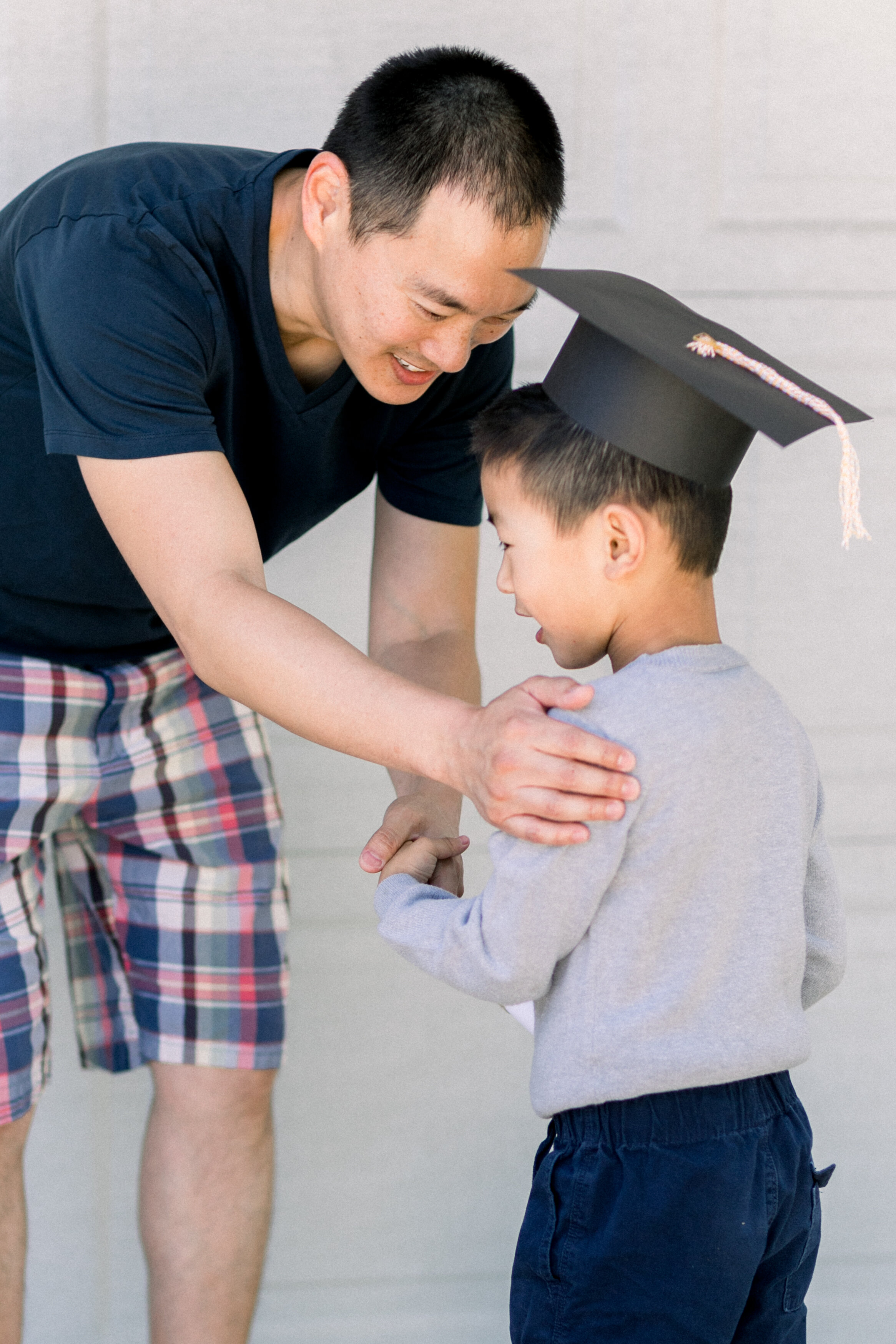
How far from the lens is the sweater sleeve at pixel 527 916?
100 centimetres

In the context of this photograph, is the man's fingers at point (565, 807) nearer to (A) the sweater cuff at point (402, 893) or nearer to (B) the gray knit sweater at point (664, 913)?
(B) the gray knit sweater at point (664, 913)

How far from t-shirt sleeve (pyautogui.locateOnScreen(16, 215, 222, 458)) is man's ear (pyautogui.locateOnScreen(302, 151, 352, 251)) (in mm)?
153

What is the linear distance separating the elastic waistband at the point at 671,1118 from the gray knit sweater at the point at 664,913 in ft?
0.09

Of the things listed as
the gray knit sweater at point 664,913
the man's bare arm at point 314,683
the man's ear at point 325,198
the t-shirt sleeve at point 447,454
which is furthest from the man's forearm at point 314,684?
the t-shirt sleeve at point 447,454

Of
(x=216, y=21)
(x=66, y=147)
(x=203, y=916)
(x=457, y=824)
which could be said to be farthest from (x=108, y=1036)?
(x=216, y=21)

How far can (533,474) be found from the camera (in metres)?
1.10

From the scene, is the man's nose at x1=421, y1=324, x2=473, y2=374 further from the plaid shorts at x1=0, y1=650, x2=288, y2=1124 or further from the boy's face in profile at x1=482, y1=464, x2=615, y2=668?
the plaid shorts at x1=0, y1=650, x2=288, y2=1124

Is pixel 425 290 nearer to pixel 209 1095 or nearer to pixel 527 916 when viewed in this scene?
pixel 527 916

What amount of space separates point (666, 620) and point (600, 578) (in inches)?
2.7

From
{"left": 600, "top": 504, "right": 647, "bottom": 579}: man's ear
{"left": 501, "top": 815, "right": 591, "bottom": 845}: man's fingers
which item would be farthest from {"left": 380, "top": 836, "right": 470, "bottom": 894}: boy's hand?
{"left": 600, "top": 504, "right": 647, "bottom": 579}: man's ear

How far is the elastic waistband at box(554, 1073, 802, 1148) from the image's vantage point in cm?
107

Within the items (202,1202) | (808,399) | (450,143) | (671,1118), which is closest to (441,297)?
(450,143)

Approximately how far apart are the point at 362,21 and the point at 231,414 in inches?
25.6

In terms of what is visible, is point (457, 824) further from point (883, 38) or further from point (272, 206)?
point (883, 38)
